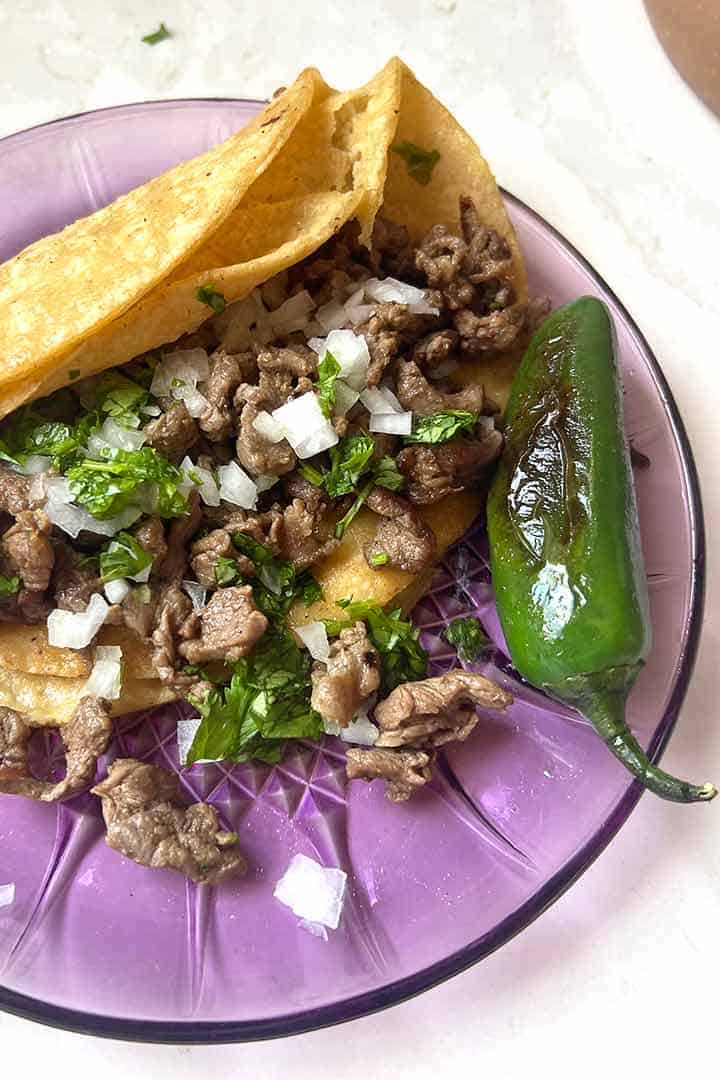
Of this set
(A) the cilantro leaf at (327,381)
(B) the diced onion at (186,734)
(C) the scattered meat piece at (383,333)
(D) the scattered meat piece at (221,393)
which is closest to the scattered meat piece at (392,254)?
(C) the scattered meat piece at (383,333)

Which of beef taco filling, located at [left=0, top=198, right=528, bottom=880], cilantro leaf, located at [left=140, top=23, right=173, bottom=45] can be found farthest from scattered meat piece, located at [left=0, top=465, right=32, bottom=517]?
cilantro leaf, located at [left=140, top=23, right=173, bottom=45]

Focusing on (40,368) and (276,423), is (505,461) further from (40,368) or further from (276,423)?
(40,368)

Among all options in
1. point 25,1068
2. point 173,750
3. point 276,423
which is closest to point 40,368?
point 276,423

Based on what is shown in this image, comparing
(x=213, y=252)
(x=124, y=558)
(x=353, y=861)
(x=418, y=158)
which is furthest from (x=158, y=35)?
(x=353, y=861)

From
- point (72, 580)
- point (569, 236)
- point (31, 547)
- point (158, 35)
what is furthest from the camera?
point (158, 35)

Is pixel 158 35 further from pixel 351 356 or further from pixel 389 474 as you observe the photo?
pixel 389 474
